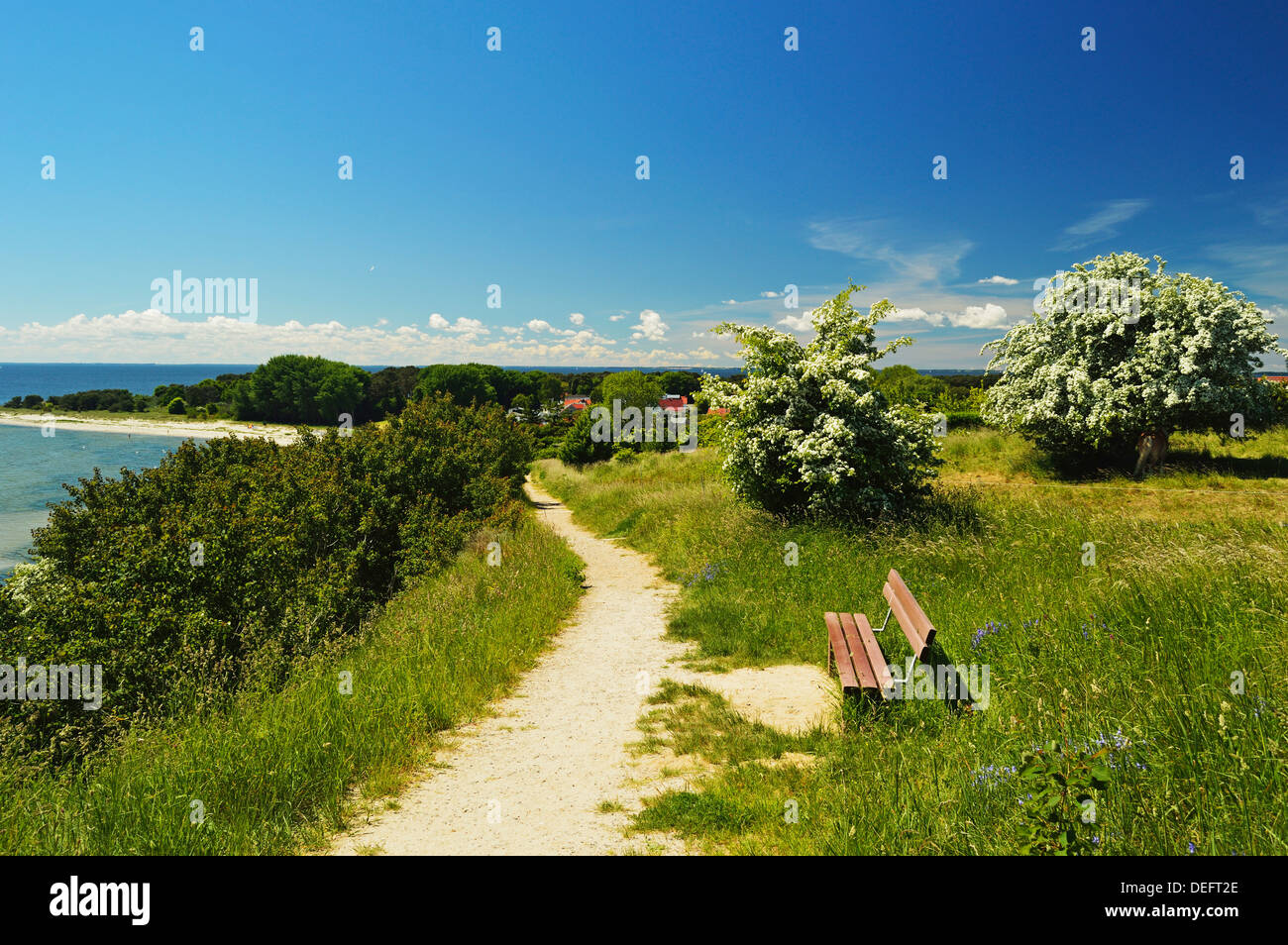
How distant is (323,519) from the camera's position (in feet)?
39.7

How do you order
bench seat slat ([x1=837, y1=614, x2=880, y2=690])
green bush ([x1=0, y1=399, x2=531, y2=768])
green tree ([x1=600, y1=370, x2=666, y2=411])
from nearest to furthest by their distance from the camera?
bench seat slat ([x1=837, y1=614, x2=880, y2=690])
green bush ([x1=0, y1=399, x2=531, y2=768])
green tree ([x1=600, y1=370, x2=666, y2=411])

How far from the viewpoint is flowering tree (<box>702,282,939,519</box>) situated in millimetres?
10695

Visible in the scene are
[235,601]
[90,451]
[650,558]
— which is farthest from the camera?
[90,451]

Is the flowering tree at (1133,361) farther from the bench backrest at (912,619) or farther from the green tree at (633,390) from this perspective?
the green tree at (633,390)

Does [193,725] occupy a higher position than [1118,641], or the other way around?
[1118,641]

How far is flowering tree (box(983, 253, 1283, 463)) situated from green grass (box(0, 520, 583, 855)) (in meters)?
15.2

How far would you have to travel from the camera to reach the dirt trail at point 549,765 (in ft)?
12.5

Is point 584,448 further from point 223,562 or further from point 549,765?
point 549,765

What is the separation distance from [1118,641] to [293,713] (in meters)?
6.71

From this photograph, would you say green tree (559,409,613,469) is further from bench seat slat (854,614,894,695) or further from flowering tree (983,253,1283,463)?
bench seat slat (854,614,894,695)

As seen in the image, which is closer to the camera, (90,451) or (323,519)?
(323,519)

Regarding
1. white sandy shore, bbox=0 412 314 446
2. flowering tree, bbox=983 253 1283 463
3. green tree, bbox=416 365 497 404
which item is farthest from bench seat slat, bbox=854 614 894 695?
white sandy shore, bbox=0 412 314 446
